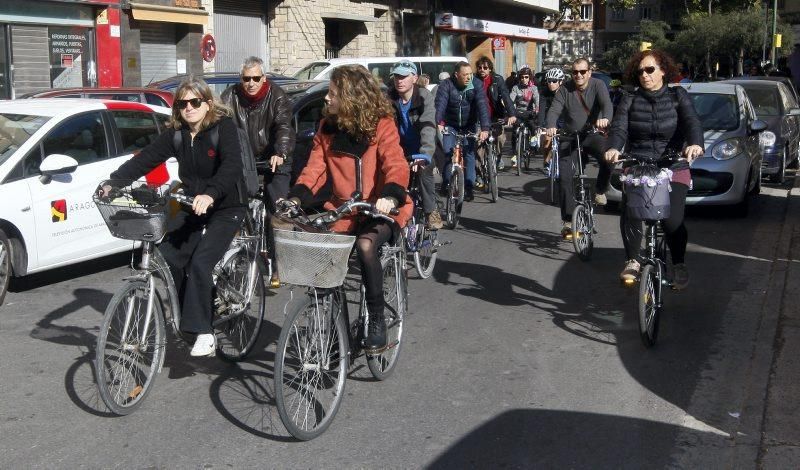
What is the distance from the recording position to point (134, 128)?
9.67 metres

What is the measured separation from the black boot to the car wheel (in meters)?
3.67

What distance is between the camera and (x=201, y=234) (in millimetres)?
6012

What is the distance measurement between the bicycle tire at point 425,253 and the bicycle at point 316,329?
10.4 ft

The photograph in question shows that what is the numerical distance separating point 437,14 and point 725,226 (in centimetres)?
3353

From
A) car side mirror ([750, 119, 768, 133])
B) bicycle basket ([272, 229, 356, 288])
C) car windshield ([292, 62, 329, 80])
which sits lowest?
bicycle basket ([272, 229, 356, 288])

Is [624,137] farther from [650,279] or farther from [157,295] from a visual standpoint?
[157,295]

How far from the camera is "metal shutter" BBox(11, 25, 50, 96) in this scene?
73.1ft

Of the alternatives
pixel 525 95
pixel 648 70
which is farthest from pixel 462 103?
pixel 525 95

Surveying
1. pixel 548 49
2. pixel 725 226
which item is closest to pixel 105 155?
pixel 725 226

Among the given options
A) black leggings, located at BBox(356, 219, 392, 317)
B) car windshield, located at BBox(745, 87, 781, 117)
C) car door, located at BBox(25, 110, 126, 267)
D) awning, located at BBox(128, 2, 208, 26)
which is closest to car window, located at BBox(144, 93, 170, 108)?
car door, located at BBox(25, 110, 126, 267)

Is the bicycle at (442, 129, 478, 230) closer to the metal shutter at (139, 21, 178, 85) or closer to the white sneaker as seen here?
the white sneaker

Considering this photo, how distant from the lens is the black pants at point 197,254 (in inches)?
225

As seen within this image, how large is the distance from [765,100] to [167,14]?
14.7 meters

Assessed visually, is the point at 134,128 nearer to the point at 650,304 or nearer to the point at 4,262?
the point at 4,262
